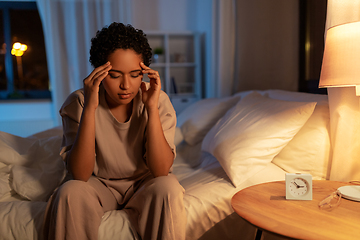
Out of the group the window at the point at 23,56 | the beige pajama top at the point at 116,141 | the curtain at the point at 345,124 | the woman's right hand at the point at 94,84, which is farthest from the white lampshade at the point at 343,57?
the window at the point at 23,56

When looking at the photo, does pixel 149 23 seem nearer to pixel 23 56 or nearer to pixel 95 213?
pixel 23 56

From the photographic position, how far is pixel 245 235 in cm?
114

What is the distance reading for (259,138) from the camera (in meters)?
1.29

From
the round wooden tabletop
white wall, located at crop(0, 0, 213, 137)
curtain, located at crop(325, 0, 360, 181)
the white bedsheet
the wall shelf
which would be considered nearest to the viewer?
the round wooden tabletop

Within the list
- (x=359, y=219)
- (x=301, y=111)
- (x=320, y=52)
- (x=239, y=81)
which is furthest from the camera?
(x=239, y=81)

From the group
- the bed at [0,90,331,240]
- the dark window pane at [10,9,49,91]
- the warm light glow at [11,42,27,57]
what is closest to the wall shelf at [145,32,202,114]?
the dark window pane at [10,9,49,91]

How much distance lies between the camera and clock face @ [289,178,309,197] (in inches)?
36.5

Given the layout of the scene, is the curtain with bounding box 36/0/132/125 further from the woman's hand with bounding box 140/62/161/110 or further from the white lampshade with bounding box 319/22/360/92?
the white lampshade with bounding box 319/22/360/92

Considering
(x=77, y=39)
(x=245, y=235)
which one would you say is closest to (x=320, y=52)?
(x=245, y=235)

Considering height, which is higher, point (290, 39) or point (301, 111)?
point (290, 39)

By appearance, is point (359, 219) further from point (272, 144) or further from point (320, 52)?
A: point (320, 52)

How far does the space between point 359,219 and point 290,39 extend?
159 centimetres

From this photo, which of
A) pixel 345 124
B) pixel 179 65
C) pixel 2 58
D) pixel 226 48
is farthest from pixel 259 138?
pixel 2 58

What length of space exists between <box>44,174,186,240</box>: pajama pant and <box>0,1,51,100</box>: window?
3.61 metres
